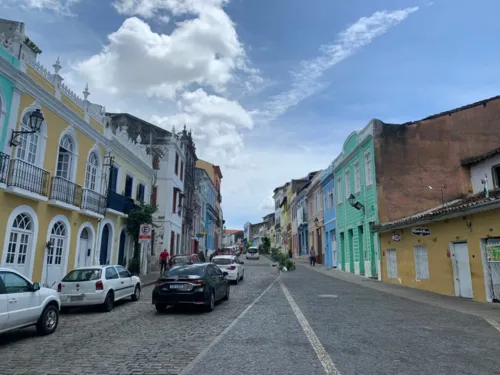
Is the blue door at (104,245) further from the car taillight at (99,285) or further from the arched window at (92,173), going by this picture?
the car taillight at (99,285)

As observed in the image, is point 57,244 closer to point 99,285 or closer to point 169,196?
point 99,285

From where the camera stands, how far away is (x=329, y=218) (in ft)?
105

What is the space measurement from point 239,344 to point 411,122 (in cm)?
1913

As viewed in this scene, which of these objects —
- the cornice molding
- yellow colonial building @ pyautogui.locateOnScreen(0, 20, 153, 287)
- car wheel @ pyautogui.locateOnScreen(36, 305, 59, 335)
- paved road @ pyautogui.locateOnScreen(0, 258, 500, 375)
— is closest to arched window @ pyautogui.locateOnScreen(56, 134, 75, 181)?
yellow colonial building @ pyautogui.locateOnScreen(0, 20, 153, 287)

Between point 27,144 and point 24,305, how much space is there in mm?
7772

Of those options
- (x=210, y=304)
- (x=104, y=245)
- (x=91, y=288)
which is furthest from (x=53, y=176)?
(x=210, y=304)

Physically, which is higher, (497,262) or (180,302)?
(497,262)

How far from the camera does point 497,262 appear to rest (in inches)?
497

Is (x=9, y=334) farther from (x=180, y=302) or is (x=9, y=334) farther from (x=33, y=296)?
(x=180, y=302)

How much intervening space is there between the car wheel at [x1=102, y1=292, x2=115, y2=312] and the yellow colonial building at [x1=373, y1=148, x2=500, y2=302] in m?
11.6

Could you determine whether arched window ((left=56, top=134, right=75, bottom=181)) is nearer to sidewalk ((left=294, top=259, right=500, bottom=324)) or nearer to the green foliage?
the green foliage

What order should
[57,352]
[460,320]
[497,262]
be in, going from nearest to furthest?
[57,352] → [460,320] → [497,262]

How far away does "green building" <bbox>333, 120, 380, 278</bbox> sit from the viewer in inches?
868

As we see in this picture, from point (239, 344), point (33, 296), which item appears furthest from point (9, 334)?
point (239, 344)
